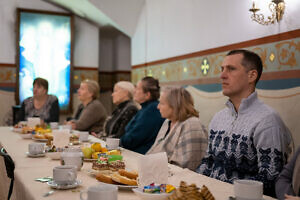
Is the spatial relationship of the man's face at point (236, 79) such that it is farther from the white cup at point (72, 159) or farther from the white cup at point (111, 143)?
the white cup at point (72, 159)

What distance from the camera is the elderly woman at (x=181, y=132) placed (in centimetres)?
266

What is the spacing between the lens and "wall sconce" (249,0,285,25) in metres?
3.01

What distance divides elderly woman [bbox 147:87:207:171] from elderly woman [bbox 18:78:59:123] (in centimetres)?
245

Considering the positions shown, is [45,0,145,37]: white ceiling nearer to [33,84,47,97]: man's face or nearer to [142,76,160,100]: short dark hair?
[33,84,47,97]: man's face

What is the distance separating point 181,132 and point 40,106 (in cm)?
284

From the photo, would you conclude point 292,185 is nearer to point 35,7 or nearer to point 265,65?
point 265,65

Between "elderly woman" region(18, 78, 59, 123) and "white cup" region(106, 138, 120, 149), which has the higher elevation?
"elderly woman" region(18, 78, 59, 123)

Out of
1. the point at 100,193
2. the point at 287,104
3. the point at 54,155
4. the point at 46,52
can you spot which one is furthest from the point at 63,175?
the point at 46,52

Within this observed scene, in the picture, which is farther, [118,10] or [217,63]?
[118,10]

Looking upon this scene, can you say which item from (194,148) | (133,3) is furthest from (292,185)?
(133,3)

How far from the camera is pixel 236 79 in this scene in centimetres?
229

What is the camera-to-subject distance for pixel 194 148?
8.74 ft

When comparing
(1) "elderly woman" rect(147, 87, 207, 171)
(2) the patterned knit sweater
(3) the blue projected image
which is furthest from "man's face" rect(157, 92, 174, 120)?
(3) the blue projected image

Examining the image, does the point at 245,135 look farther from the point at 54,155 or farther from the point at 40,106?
the point at 40,106
